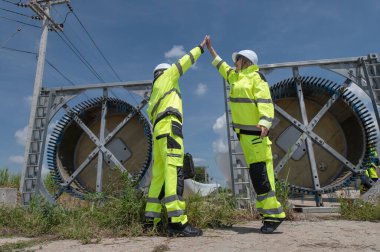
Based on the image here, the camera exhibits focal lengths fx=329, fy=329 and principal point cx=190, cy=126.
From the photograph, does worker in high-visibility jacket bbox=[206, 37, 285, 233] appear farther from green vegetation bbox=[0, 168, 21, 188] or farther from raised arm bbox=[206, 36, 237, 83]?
green vegetation bbox=[0, 168, 21, 188]

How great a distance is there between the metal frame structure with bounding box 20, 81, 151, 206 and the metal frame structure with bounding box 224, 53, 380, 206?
5.84 feet

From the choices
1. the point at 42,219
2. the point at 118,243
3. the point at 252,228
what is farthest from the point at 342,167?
the point at 42,219

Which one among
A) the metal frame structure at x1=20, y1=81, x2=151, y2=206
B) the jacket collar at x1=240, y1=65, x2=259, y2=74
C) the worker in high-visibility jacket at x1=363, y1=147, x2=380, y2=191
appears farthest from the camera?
the metal frame structure at x1=20, y1=81, x2=151, y2=206

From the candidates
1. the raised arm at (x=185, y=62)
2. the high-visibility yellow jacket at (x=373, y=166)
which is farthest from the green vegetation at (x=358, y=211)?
the raised arm at (x=185, y=62)

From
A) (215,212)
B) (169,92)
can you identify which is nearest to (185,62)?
(169,92)

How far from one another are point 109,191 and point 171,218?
1.25 m

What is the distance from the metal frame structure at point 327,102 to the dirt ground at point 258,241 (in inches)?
63.6

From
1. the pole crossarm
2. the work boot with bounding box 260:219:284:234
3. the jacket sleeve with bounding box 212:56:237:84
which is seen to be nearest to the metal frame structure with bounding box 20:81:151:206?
the jacket sleeve with bounding box 212:56:237:84

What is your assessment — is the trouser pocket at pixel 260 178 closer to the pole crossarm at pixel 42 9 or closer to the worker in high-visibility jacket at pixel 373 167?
the worker in high-visibility jacket at pixel 373 167

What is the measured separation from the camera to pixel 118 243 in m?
2.88

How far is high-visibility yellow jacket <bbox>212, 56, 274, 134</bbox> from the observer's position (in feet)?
11.6

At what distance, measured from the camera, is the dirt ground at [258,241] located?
2545 millimetres

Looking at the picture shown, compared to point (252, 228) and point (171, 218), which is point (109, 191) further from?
point (252, 228)

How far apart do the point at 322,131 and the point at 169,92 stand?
3.29 metres
